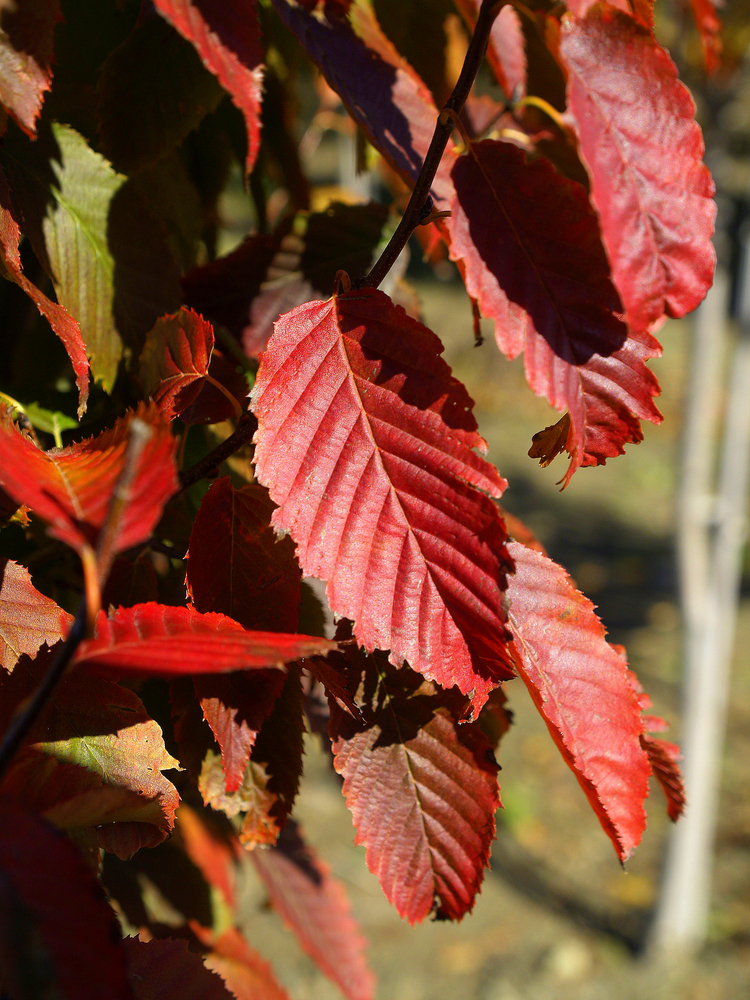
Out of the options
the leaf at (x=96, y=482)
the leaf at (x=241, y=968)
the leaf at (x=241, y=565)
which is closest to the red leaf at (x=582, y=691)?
the leaf at (x=241, y=565)

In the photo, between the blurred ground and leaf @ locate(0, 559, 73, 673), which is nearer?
leaf @ locate(0, 559, 73, 673)

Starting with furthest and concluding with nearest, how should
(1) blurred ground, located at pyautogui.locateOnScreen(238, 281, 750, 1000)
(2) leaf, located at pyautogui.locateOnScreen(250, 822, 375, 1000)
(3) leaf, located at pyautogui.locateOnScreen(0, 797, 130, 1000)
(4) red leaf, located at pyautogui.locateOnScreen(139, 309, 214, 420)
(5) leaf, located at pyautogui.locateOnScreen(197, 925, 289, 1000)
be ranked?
(1) blurred ground, located at pyautogui.locateOnScreen(238, 281, 750, 1000), (2) leaf, located at pyautogui.locateOnScreen(250, 822, 375, 1000), (5) leaf, located at pyautogui.locateOnScreen(197, 925, 289, 1000), (4) red leaf, located at pyautogui.locateOnScreen(139, 309, 214, 420), (3) leaf, located at pyautogui.locateOnScreen(0, 797, 130, 1000)

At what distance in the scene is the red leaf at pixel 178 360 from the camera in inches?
20.5

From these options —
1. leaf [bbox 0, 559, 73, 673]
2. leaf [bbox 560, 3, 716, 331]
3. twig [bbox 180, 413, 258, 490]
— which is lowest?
leaf [bbox 0, 559, 73, 673]

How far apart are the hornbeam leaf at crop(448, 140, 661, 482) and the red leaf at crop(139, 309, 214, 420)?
0.18 metres

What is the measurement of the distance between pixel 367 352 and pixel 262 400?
0.08 meters

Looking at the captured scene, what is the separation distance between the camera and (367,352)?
52 cm

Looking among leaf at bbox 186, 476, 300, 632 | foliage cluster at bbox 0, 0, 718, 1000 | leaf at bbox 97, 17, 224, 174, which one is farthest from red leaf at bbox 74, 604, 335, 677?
leaf at bbox 97, 17, 224, 174

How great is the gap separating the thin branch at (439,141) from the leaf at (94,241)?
24 cm

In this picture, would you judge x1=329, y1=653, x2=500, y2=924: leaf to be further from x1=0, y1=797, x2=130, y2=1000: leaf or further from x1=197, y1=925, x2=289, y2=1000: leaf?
x1=197, y1=925, x2=289, y2=1000: leaf

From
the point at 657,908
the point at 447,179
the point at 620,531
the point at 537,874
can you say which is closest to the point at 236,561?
the point at 447,179

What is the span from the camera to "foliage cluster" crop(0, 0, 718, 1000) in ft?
1.31

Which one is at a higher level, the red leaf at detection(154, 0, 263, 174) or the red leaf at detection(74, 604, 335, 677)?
the red leaf at detection(154, 0, 263, 174)

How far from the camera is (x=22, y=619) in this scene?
507mm
